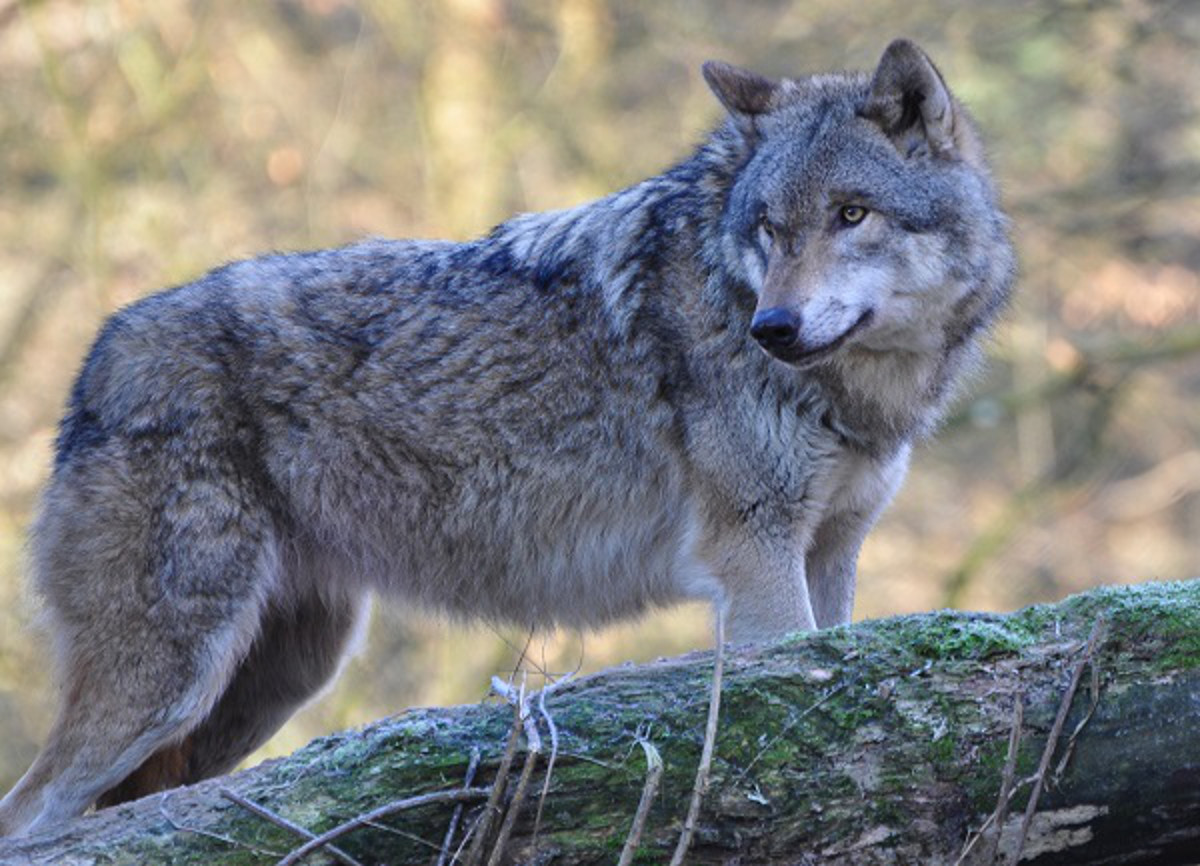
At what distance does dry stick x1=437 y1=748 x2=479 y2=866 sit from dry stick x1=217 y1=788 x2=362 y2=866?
174 millimetres

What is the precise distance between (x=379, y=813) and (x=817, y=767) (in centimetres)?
91

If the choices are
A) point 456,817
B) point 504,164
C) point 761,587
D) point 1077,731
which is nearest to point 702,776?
point 456,817

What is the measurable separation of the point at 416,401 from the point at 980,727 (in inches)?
98.6

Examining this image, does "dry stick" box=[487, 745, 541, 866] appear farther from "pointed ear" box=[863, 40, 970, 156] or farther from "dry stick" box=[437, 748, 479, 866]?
"pointed ear" box=[863, 40, 970, 156]

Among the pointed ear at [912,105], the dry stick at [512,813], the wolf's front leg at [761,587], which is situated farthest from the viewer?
the wolf's front leg at [761,587]

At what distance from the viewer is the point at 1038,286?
40.6ft

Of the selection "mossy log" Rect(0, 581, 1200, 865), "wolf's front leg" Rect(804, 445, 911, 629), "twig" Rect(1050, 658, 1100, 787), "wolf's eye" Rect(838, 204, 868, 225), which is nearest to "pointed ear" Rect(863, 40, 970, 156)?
"wolf's eye" Rect(838, 204, 868, 225)

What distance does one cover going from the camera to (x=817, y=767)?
3.32 m

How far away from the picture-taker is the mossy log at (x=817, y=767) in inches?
128

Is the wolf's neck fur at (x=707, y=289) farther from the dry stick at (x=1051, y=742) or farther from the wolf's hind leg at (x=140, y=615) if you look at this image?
the dry stick at (x=1051, y=742)

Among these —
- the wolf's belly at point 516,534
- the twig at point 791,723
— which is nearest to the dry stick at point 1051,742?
the twig at point 791,723

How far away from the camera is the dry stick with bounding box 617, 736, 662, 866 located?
304cm

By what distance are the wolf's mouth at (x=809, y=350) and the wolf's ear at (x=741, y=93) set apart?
0.84 metres

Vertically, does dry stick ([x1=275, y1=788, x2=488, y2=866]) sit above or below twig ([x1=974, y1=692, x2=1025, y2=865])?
above
